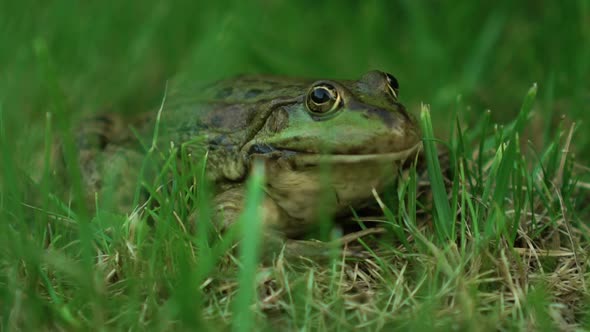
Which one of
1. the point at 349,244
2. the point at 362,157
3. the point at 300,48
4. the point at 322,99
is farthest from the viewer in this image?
the point at 300,48

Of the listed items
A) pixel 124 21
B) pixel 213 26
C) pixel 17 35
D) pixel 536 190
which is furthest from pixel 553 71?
pixel 17 35

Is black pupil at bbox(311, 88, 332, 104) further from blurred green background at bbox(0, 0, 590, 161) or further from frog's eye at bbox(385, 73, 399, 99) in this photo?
blurred green background at bbox(0, 0, 590, 161)

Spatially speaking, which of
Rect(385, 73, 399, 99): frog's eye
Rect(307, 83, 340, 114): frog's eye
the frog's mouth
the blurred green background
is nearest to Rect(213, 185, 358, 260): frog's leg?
the frog's mouth

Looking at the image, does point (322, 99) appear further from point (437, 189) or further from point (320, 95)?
point (437, 189)

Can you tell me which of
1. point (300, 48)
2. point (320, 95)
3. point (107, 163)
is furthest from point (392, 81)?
point (300, 48)

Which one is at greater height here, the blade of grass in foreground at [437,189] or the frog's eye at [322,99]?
the frog's eye at [322,99]

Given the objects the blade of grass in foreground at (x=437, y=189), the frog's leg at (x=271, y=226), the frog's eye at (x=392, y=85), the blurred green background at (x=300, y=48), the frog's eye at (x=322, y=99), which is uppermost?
the blurred green background at (x=300, y=48)

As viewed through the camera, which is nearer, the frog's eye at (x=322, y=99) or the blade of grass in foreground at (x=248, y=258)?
the blade of grass in foreground at (x=248, y=258)

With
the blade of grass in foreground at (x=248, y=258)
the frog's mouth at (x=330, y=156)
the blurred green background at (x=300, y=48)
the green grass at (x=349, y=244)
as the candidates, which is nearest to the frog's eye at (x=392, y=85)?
the green grass at (x=349, y=244)

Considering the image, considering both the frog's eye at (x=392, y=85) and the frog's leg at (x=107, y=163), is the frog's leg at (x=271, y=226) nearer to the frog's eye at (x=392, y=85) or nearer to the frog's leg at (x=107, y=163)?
the frog's leg at (x=107, y=163)
